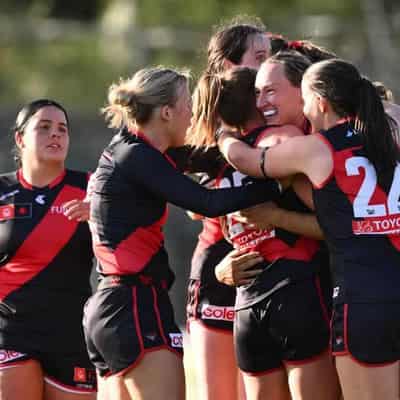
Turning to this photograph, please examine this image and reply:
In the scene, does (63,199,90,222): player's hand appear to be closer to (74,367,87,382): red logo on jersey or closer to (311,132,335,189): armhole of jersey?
(74,367,87,382): red logo on jersey

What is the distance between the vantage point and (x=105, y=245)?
5312 millimetres

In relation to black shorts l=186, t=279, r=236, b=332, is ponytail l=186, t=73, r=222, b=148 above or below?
above

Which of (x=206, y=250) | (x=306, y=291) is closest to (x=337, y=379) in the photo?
(x=306, y=291)

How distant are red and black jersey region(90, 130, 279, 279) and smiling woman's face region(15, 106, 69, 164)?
1094 millimetres

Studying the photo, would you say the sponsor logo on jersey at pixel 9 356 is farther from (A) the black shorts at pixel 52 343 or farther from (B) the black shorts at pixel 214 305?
(B) the black shorts at pixel 214 305

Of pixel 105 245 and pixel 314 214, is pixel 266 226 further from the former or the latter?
pixel 105 245

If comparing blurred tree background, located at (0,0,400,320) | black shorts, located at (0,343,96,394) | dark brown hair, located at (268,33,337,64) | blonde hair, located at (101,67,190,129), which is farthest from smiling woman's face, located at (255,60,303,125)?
blurred tree background, located at (0,0,400,320)

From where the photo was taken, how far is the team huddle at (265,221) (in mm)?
4926

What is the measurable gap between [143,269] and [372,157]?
1.13m

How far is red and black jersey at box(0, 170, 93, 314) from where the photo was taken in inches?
248

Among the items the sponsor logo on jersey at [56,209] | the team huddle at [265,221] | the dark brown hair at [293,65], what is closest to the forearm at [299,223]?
the team huddle at [265,221]

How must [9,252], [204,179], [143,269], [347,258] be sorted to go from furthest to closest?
[9,252]
[204,179]
[143,269]
[347,258]

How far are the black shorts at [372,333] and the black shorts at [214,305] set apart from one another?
114cm

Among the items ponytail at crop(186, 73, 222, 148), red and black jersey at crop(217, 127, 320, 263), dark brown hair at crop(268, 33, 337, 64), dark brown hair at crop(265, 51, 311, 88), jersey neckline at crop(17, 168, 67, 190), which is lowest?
red and black jersey at crop(217, 127, 320, 263)
